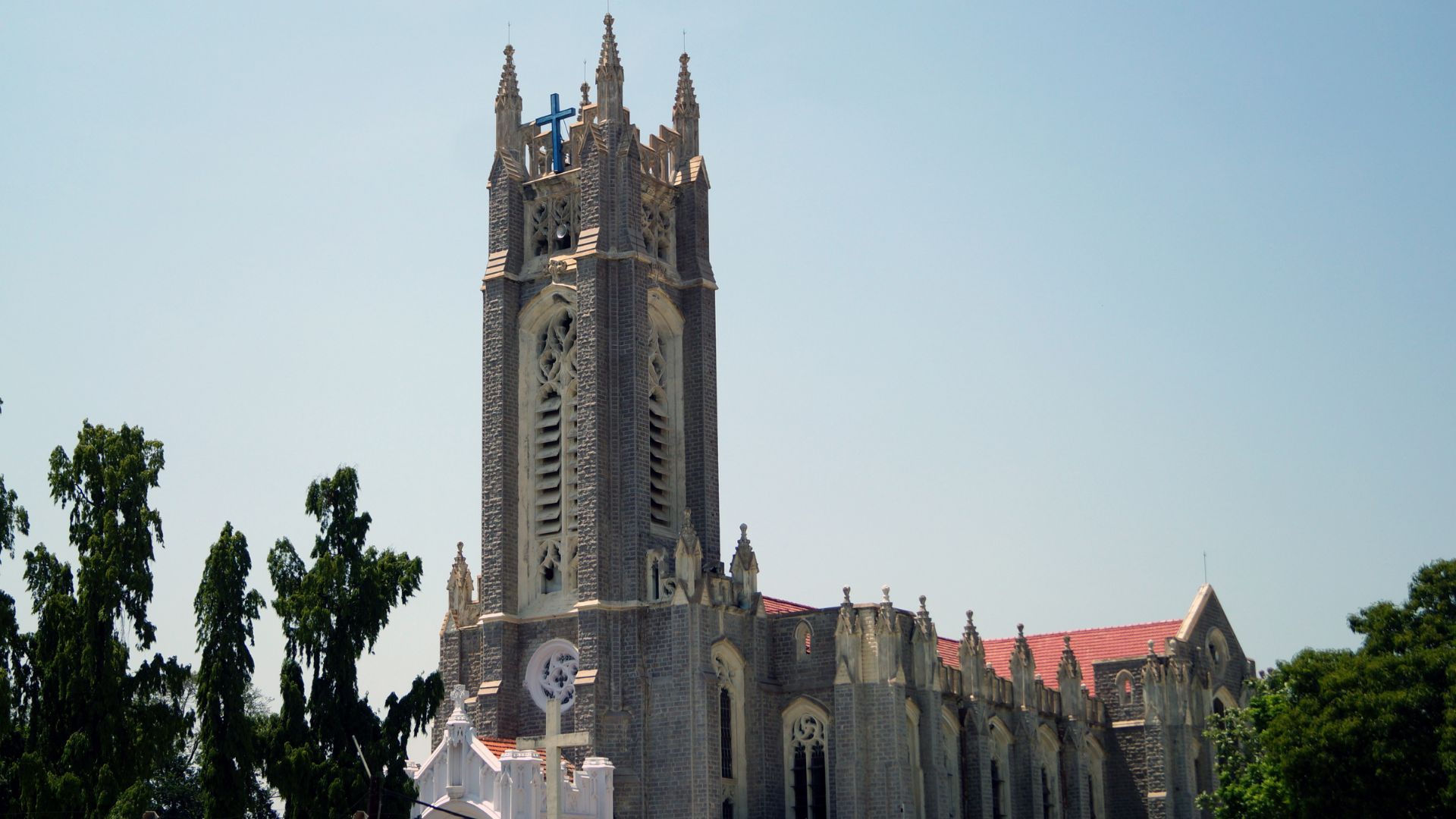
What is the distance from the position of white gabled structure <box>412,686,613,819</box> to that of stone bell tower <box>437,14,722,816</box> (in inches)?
59.3

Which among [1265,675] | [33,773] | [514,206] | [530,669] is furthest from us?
[1265,675]

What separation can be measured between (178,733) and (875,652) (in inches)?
720

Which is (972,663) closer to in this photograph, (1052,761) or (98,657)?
(1052,761)

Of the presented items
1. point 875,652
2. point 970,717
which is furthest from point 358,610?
point 970,717

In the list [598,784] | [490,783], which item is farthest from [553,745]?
[490,783]

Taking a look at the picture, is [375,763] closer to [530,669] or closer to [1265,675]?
[530,669]

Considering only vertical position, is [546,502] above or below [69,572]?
above

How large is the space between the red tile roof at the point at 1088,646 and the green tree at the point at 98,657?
1260 inches

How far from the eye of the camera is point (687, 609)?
1884 inches

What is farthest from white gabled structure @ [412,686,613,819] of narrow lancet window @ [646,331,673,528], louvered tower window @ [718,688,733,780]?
narrow lancet window @ [646,331,673,528]

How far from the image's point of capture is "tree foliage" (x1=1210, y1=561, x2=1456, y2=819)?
46031mm

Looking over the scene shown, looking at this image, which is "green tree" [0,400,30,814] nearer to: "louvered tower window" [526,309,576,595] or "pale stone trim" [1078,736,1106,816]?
"louvered tower window" [526,309,576,595]

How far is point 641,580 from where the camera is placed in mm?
49062

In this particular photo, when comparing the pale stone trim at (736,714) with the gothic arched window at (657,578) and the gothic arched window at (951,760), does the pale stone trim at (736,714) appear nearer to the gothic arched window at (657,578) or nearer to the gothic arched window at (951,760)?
the gothic arched window at (657,578)
